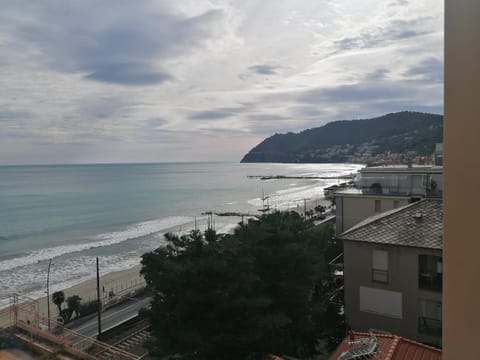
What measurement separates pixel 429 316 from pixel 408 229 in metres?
3.07

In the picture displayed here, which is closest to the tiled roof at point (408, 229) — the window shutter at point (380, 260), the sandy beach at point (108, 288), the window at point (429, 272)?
the window shutter at point (380, 260)

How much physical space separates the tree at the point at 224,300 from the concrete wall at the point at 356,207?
14.3 metres

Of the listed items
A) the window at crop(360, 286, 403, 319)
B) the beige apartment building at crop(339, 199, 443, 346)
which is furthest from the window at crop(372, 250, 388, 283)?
the window at crop(360, 286, 403, 319)

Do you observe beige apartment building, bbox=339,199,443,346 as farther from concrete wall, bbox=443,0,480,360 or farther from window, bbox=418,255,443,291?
concrete wall, bbox=443,0,480,360

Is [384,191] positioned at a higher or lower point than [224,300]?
higher

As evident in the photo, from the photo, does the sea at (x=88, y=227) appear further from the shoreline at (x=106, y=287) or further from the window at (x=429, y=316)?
the window at (x=429, y=316)

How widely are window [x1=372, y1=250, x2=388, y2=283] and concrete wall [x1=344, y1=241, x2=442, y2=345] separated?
0.12 m

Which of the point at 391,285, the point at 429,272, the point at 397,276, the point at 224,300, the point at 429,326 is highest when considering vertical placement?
the point at 224,300

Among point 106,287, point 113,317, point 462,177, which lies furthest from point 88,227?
point 462,177

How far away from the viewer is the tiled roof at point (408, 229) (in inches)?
526

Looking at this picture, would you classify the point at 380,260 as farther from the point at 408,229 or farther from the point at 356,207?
the point at 356,207

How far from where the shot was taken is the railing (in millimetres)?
13044

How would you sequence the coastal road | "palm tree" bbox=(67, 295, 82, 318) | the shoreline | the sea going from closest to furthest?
1. the coastal road
2. "palm tree" bbox=(67, 295, 82, 318)
3. the shoreline
4. the sea

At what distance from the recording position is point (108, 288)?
3100cm
